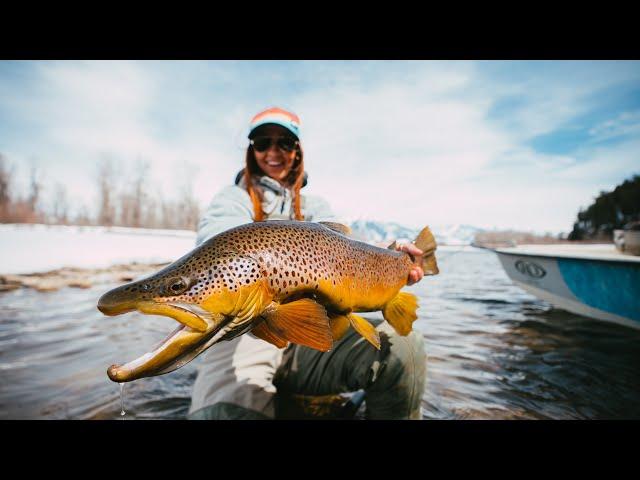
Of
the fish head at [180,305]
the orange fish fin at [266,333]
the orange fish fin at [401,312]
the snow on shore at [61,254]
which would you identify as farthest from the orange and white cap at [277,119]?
the snow on shore at [61,254]

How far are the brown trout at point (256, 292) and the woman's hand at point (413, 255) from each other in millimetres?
654

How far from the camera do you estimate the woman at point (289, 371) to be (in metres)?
2.62

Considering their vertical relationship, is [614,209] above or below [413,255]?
above

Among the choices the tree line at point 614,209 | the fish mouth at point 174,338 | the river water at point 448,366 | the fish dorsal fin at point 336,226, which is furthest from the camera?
the tree line at point 614,209

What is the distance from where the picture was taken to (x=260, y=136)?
142 inches

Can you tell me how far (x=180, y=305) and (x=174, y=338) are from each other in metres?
0.14

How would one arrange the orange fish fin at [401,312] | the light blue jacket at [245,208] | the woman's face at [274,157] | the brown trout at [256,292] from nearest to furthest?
the brown trout at [256,292]
the orange fish fin at [401,312]
the light blue jacket at [245,208]
the woman's face at [274,157]

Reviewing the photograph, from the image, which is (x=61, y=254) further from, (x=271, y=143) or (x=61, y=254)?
(x=271, y=143)

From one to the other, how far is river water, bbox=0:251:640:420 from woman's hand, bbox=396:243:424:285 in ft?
5.96

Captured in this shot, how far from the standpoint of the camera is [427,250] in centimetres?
308

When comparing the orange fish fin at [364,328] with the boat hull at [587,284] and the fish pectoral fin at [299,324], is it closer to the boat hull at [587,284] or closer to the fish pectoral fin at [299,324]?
the fish pectoral fin at [299,324]

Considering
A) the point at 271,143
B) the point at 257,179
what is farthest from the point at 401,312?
the point at 271,143

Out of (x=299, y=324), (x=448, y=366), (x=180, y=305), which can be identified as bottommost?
(x=448, y=366)
